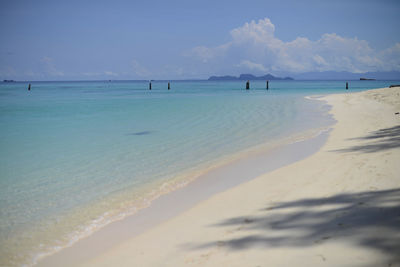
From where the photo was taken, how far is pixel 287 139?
44.5 ft

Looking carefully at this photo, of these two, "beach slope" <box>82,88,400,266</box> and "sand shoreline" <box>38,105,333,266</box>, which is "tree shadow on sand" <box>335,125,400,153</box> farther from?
"beach slope" <box>82,88,400,266</box>

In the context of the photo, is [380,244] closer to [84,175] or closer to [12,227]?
[12,227]

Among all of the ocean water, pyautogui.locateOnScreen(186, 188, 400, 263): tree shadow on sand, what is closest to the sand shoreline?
the ocean water

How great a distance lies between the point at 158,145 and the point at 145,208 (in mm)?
6821

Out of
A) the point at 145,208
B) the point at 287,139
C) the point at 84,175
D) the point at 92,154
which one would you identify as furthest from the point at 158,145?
the point at 145,208

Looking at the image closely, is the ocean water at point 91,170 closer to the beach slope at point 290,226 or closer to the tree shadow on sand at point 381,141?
the beach slope at point 290,226

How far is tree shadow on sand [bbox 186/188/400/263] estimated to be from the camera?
3.56 meters

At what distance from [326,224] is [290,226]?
0.50 meters

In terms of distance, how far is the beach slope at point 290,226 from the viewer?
346cm

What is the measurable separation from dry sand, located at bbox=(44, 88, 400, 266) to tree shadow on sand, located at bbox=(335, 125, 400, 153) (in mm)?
1542

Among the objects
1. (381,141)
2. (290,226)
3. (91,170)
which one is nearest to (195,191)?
(290,226)

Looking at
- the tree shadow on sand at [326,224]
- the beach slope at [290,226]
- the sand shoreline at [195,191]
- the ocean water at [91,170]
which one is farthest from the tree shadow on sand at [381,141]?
the tree shadow on sand at [326,224]

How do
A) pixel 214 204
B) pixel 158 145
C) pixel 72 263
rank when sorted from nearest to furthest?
pixel 72 263
pixel 214 204
pixel 158 145

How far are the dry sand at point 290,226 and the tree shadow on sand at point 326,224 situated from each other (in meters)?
0.01
